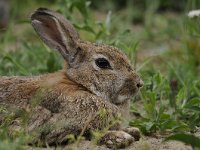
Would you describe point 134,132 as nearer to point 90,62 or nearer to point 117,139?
point 117,139

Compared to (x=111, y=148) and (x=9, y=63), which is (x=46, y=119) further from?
(x=9, y=63)

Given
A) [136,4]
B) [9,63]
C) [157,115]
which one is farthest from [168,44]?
[157,115]

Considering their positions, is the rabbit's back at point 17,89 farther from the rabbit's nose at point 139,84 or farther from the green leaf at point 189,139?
the green leaf at point 189,139

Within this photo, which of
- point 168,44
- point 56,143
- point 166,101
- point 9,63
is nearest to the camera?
point 56,143

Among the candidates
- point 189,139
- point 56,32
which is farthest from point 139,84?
point 189,139

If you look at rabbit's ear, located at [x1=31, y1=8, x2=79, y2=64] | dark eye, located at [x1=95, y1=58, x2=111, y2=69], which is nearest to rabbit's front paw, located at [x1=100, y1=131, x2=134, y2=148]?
dark eye, located at [x1=95, y1=58, x2=111, y2=69]

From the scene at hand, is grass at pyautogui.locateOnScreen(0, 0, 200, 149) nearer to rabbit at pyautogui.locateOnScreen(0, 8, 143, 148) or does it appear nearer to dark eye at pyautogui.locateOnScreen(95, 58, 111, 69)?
rabbit at pyautogui.locateOnScreen(0, 8, 143, 148)
